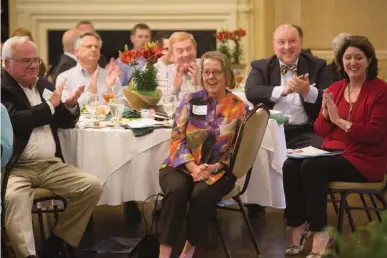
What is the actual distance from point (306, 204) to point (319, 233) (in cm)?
19

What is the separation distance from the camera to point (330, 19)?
8555mm

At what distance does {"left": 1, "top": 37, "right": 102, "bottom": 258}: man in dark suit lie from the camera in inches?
157

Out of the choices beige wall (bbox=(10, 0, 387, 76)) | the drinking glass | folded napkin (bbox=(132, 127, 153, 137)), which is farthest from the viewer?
beige wall (bbox=(10, 0, 387, 76))

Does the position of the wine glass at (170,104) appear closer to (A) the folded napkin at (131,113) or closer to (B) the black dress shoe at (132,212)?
(A) the folded napkin at (131,113)

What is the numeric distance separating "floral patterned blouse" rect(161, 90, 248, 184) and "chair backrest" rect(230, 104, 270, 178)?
0.07 metres

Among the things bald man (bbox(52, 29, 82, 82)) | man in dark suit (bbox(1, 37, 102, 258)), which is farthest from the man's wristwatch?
bald man (bbox(52, 29, 82, 82))

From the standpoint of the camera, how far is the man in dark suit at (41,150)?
3.99m

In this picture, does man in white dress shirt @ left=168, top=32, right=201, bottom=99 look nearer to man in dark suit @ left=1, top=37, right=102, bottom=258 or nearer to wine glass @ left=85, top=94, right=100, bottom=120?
wine glass @ left=85, top=94, right=100, bottom=120

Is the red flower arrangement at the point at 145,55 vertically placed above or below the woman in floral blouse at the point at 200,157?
above

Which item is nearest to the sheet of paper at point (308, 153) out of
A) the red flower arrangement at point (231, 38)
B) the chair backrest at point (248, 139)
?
the chair backrest at point (248, 139)

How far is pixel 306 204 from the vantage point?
4.23 meters

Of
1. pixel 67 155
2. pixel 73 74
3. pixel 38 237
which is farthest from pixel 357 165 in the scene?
pixel 73 74

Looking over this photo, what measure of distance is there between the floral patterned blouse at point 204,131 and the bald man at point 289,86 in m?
0.82

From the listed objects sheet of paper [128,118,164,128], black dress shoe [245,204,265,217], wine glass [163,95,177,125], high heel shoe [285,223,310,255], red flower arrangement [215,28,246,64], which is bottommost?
high heel shoe [285,223,310,255]
